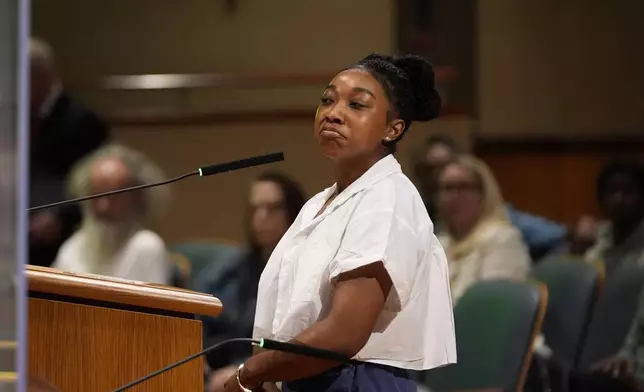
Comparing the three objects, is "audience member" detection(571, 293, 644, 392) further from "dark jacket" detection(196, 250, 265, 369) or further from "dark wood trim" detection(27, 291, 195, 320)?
"dark wood trim" detection(27, 291, 195, 320)

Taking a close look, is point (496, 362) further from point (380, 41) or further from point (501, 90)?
point (501, 90)

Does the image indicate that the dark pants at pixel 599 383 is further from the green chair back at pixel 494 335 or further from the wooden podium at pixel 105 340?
the wooden podium at pixel 105 340

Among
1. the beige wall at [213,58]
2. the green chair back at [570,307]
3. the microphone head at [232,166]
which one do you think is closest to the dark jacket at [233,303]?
the green chair back at [570,307]

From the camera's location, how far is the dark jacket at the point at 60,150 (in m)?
2.92

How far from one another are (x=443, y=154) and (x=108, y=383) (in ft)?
7.30

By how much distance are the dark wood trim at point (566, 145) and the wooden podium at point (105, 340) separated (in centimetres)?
356

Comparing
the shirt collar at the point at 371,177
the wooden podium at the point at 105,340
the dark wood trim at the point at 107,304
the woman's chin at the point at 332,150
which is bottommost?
the wooden podium at the point at 105,340

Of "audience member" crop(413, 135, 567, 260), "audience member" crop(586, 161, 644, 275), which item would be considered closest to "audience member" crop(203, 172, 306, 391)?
"audience member" crop(413, 135, 567, 260)

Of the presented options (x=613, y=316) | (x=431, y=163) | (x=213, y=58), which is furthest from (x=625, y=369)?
(x=213, y=58)

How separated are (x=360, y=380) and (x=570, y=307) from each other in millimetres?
1623

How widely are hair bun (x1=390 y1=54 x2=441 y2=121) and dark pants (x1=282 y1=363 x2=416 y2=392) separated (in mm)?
304

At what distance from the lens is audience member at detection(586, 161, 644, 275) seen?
3205 mm

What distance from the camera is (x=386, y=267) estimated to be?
4.03 ft

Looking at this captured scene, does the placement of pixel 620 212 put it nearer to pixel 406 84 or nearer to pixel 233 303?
pixel 233 303
